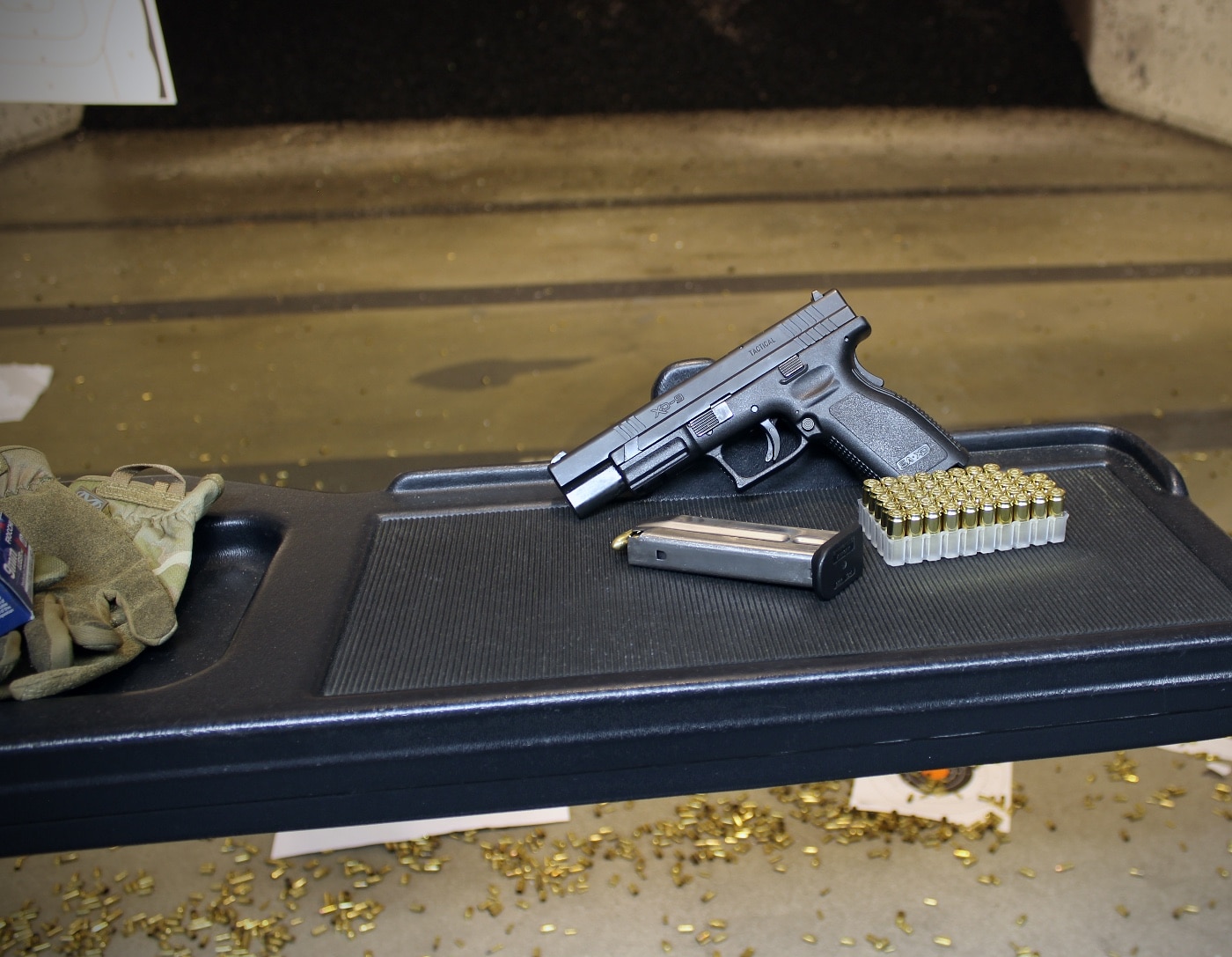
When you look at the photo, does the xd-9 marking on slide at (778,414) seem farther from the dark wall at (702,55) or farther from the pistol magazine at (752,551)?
the dark wall at (702,55)

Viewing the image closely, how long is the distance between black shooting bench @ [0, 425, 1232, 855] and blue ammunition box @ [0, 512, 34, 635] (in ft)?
0.30

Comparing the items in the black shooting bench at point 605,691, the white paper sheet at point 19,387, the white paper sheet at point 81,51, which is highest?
the white paper sheet at point 81,51

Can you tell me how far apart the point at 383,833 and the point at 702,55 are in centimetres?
473

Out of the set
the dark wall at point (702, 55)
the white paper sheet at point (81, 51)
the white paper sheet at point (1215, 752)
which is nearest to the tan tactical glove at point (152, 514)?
the white paper sheet at point (81, 51)

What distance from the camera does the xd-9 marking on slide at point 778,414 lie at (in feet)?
4.25

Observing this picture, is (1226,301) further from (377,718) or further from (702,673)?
(377,718)

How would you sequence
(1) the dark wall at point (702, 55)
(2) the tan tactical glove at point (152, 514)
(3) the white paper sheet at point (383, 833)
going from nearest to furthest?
(2) the tan tactical glove at point (152, 514)
(3) the white paper sheet at point (383, 833)
(1) the dark wall at point (702, 55)

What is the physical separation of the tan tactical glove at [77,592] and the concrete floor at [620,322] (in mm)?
513

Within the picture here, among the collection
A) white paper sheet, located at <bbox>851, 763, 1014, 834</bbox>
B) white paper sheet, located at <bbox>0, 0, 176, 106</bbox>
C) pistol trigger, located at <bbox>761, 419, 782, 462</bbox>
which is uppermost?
white paper sheet, located at <bbox>0, 0, 176, 106</bbox>

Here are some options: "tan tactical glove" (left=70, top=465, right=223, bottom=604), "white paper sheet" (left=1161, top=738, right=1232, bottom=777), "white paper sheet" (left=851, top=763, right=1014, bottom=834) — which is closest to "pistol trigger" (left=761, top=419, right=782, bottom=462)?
"white paper sheet" (left=851, top=763, right=1014, bottom=834)

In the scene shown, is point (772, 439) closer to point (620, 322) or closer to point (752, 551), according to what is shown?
point (752, 551)

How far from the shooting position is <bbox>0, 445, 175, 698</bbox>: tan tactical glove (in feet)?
3.43

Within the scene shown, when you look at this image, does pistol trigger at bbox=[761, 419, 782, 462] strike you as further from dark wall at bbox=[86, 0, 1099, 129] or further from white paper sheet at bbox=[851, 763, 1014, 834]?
dark wall at bbox=[86, 0, 1099, 129]

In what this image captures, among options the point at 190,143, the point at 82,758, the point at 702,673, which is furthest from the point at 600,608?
the point at 190,143
